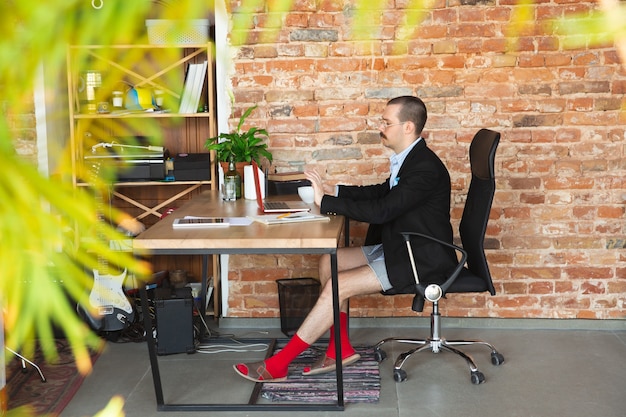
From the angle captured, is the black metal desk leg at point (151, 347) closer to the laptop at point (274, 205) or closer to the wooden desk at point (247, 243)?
the wooden desk at point (247, 243)

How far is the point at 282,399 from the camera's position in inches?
133

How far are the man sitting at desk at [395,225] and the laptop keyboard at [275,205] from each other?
0.22 metres

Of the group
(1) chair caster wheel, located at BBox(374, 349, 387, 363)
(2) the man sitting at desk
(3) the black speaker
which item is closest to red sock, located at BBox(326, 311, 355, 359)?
(2) the man sitting at desk

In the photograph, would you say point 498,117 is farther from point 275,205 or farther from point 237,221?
point 237,221

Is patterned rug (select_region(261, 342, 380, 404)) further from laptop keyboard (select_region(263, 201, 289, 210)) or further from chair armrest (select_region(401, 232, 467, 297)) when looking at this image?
laptop keyboard (select_region(263, 201, 289, 210))

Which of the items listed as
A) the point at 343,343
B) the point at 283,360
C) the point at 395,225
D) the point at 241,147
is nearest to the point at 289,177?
the point at 241,147

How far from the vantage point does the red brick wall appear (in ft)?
14.0

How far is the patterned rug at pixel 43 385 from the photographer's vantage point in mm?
3322

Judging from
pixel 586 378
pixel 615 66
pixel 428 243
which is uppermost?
pixel 615 66

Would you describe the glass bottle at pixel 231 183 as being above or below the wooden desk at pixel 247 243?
above

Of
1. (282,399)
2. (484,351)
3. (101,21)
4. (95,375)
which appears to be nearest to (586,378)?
(484,351)

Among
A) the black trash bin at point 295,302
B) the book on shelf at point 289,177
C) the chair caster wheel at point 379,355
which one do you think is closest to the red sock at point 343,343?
the chair caster wheel at point 379,355

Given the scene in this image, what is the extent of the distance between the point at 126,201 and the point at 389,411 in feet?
8.31

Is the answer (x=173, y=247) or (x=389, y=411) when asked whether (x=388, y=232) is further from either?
(x=173, y=247)
